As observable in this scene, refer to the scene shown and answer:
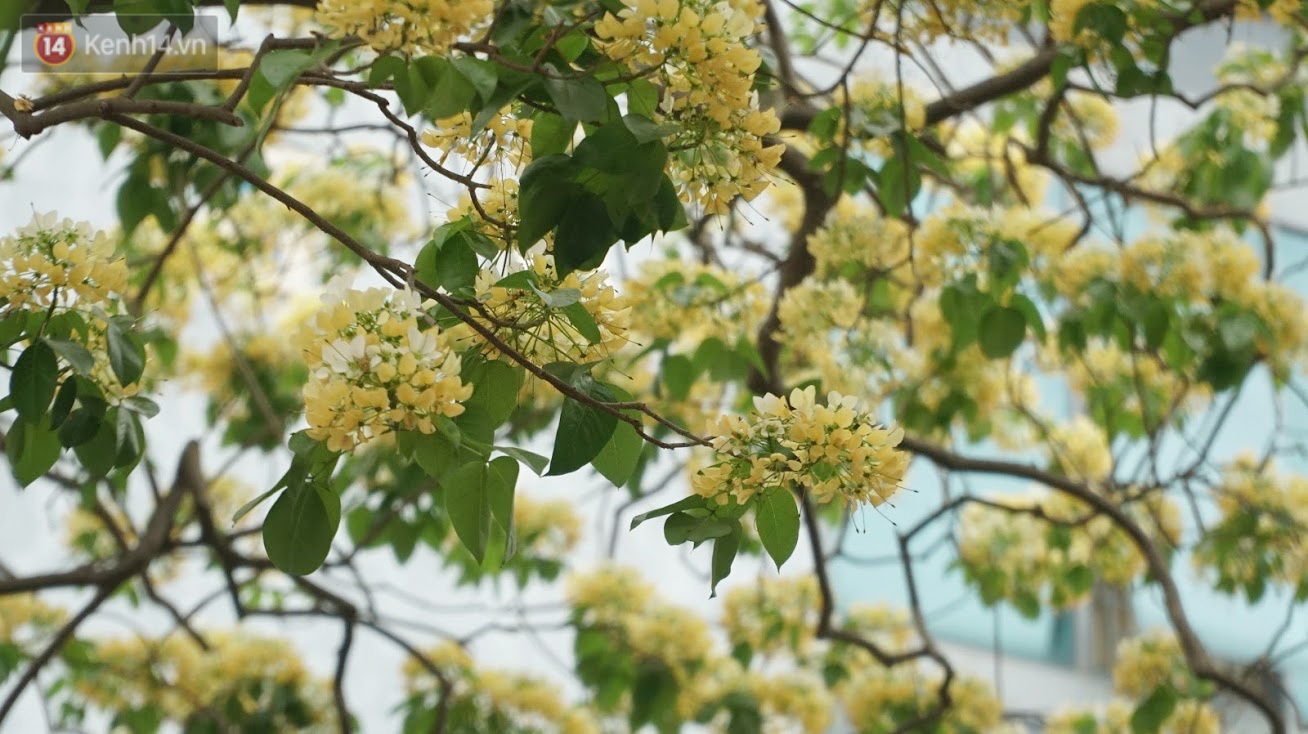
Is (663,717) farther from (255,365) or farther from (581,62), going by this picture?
(581,62)

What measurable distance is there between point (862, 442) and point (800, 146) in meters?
0.99

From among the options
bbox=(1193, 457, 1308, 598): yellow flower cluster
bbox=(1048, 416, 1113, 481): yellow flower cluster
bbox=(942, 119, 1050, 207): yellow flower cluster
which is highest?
bbox=(942, 119, 1050, 207): yellow flower cluster

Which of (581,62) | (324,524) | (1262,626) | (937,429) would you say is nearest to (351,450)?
(324,524)

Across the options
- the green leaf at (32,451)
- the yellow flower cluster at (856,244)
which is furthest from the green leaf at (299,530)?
the yellow flower cluster at (856,244)

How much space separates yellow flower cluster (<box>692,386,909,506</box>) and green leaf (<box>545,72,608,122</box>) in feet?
0.51

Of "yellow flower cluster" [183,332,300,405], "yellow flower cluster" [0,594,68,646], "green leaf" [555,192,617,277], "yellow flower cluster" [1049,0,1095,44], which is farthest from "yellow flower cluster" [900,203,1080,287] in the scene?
"yellow flower cluster" [0,594,68,646]

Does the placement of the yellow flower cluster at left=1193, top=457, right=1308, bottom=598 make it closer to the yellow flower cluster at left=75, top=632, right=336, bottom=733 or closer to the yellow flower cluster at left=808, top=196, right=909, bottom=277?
the yellow flower cluster at left=808, top=196, right=909, bottom=277

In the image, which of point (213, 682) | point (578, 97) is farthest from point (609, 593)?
point (578, 97)

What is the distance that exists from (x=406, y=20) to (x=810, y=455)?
27 cm

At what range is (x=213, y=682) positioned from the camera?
2074 mm

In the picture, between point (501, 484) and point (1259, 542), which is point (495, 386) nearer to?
point (501, 484)

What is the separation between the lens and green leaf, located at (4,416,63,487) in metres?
0.80

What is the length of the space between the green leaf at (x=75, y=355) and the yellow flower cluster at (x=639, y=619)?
62.0 inches

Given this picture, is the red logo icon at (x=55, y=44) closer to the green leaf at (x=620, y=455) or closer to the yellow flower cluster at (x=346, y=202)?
the yellow flower cluster at (x=346, y=202)
